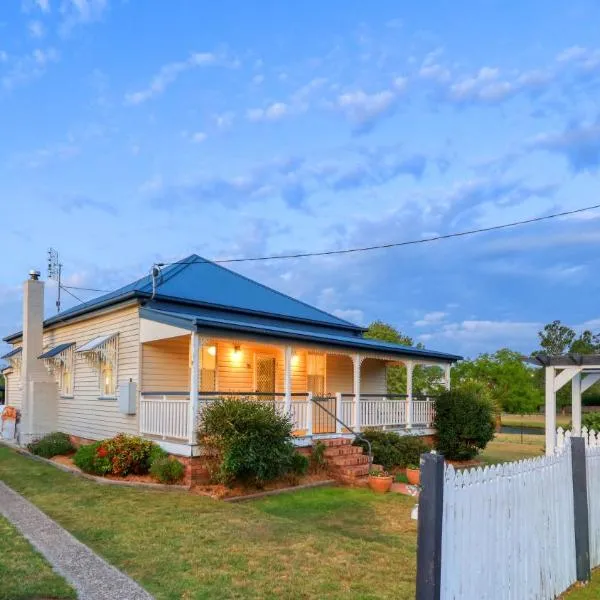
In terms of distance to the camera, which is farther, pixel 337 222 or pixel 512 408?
pixel 512 408

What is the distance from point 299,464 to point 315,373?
659 centimetres

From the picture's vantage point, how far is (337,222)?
2300cm

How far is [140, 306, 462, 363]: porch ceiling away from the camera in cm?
1228

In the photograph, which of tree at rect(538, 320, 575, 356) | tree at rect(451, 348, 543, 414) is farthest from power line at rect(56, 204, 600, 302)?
tree at rect(538, 320, 575, 356)

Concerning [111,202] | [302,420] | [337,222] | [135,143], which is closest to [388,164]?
[337,222]

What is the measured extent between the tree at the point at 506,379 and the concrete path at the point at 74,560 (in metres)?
36.0

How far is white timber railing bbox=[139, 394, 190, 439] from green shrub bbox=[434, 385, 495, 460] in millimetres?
8142

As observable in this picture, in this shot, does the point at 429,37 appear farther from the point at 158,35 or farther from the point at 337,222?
the point at 337,222

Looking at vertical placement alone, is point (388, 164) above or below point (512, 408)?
above

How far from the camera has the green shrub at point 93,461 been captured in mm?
12984

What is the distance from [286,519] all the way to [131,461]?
16.7 feet

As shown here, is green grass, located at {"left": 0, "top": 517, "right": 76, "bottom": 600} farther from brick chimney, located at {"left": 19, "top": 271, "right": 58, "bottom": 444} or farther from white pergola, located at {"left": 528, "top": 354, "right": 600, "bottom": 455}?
brick chimney, located at {"left": 19, "top": 271, "right": 58, "bottom": 444}

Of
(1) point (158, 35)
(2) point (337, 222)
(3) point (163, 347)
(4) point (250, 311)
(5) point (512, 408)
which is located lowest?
(5) point (512, 408)

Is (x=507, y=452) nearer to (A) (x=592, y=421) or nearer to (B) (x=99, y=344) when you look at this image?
(A) (x=592, y=421)
